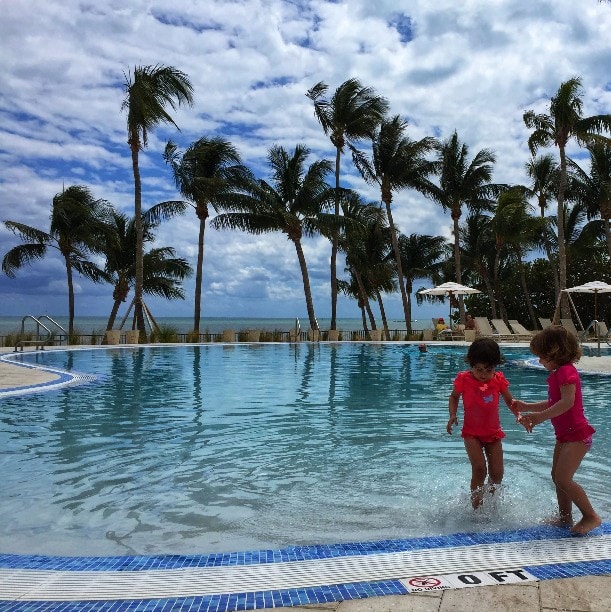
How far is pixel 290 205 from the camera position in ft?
95.8

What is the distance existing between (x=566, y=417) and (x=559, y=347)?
404mm

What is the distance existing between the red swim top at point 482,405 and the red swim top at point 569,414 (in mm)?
473

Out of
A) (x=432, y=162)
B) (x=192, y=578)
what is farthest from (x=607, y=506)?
(x=432, y=162)

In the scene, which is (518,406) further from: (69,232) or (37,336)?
(69,232)

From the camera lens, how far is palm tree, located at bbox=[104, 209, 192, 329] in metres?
30.9

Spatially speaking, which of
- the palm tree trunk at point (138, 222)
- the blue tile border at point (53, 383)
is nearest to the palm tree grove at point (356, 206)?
the palm tree trunk at point (138, 222)

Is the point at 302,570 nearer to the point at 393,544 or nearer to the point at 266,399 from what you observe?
the point at 393,544

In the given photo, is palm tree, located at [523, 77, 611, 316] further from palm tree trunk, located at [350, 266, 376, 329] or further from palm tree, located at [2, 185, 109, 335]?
palm tree, located at [2, 185, 109, 335]

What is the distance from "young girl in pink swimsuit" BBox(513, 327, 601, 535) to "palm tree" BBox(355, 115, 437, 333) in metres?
27.7

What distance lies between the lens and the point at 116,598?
2.73m

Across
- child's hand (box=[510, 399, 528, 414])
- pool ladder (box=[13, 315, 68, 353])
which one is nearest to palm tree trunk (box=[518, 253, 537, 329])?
pool ladder (box=[13, 315, 68, 353])

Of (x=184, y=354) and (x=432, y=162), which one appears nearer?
(x=184, y=354)

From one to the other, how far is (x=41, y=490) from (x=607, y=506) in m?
4.37

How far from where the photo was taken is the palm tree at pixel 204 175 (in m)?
27.7
